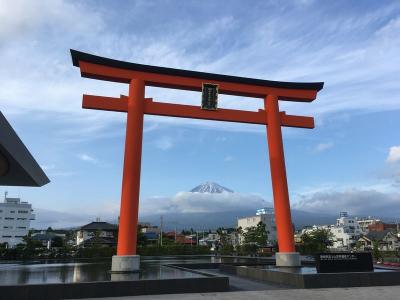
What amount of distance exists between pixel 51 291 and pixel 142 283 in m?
2.26

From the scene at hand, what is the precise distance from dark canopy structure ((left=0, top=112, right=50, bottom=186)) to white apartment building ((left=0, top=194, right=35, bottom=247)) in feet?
201

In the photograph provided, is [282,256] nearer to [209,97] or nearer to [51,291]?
[209,97]

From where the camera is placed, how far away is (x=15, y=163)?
11.8 m

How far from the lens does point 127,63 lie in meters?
14.8

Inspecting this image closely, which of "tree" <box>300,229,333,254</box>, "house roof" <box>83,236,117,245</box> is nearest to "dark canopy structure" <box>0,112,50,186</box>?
"house roof" <box>83,236,117,245</box>

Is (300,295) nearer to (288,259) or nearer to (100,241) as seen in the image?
(288,259)

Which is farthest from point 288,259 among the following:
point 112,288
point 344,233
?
point 344,233

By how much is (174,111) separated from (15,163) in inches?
244

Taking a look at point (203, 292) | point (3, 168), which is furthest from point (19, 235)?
point (203, 292)

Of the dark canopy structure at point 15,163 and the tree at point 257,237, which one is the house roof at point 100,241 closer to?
the tree at point 257,237

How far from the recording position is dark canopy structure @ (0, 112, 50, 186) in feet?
30.4

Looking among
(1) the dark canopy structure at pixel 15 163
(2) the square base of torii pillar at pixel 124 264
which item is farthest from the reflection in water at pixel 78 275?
(1) the dark canopy structure at pixel 15 163

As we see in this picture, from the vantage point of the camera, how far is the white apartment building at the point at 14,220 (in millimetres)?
69250

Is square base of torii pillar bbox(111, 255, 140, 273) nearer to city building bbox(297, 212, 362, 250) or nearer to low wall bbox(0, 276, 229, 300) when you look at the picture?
low wall bbox(0, 276, 229, 300)
